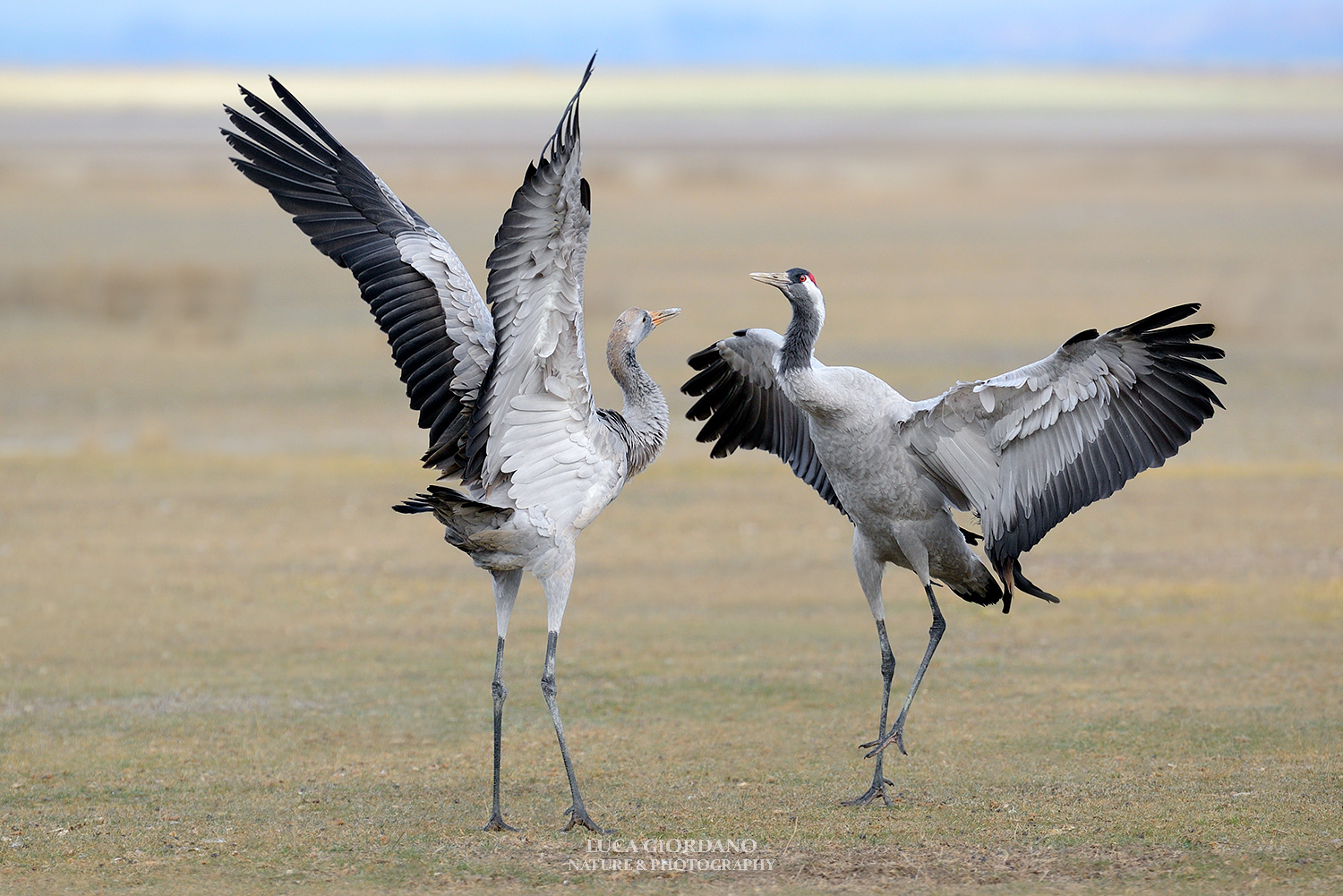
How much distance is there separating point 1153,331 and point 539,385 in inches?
119

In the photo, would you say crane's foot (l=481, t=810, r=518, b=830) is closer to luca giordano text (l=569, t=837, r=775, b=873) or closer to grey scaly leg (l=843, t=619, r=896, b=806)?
luca giordano text (l=569, t=837, r=775, b=873)

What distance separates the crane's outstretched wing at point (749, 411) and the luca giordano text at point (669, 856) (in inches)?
113

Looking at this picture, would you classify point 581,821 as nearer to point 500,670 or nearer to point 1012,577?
point 500,670

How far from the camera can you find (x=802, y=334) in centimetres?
827

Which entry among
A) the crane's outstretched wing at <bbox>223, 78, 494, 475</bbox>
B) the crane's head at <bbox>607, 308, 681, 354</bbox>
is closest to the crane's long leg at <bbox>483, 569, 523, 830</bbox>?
the crane's outstretched wing at <bbox>223, 78, 494, 475</bbox>

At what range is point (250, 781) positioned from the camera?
8641 mm

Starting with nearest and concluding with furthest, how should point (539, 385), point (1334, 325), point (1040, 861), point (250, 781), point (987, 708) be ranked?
point (1040, 861) → point (539, 385) → point (250, 781) → point (987, 708) → point (1334, 325)

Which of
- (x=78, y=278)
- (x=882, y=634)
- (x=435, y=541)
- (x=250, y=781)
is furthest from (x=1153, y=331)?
(x=78, y=278)

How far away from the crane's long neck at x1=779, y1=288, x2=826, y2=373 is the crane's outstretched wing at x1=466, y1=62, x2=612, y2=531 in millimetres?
1026

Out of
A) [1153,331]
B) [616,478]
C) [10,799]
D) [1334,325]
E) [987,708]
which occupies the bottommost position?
[10,799]

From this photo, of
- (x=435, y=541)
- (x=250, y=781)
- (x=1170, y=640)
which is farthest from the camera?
(x=435, y=541)

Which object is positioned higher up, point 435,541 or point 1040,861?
point 435,541

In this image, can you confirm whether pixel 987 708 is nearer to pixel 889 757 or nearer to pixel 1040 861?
pixel 889 757

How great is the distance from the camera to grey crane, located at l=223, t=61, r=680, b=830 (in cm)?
740
